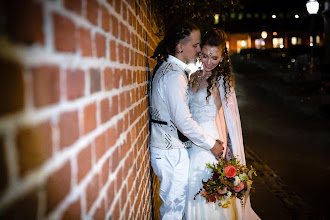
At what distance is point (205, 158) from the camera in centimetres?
313

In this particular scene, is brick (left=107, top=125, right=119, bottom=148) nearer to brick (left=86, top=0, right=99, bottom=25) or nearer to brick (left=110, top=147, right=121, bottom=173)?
brick (left=110, top=147, right=121, bottom=173)

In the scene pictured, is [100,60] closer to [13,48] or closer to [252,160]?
[13,48]

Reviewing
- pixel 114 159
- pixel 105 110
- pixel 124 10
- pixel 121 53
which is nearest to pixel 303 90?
pixel 124 10

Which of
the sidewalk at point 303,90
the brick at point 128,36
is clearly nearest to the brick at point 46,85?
the brick at point 128,36

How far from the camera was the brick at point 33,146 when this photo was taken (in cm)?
55

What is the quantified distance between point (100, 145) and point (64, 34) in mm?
448

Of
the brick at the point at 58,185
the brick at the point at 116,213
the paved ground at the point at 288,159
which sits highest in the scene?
the brick at the point at 58,185

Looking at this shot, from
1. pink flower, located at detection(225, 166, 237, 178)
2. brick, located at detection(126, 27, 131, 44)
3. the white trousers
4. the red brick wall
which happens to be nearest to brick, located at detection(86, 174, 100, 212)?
the red brick wall

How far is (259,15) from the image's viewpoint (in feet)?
168

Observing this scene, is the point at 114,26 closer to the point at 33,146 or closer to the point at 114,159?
the point at 114,159

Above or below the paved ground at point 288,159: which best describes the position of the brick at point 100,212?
above

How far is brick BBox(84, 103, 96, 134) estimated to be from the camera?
35.3 inches

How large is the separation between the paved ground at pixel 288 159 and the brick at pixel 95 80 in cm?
405

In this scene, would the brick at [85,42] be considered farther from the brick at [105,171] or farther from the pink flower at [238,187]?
the pink flower at [238,187]
